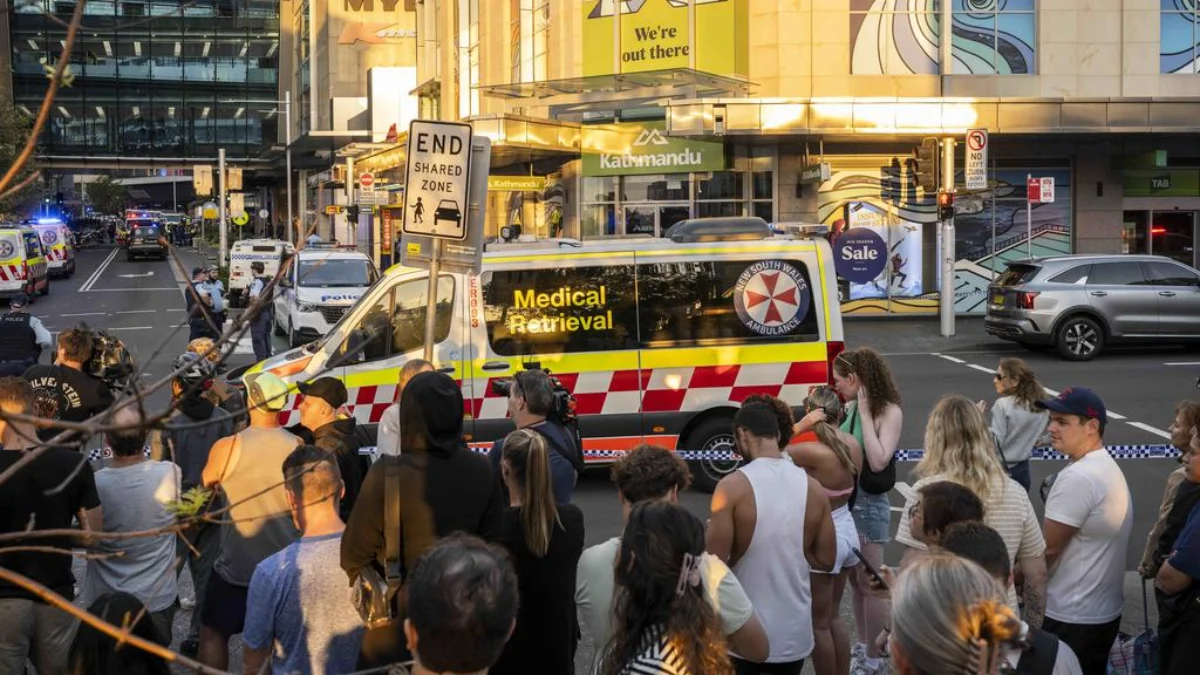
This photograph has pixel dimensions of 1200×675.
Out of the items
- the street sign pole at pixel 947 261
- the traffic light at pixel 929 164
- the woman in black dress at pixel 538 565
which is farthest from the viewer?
the street sign pole at pixel 947 261

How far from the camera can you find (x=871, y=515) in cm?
768

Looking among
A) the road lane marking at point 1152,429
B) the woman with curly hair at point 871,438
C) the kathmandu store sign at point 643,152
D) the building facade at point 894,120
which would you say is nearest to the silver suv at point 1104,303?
the building facade at point 894,120

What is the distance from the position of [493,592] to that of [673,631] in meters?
0.82

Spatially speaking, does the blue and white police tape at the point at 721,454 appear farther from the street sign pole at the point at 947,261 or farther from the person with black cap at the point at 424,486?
the street sign pole at the point at 947,261

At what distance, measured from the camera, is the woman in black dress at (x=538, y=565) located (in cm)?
488

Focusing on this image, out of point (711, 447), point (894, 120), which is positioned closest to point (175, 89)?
point (894, 120)

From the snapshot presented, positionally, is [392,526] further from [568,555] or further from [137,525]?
[137,525]

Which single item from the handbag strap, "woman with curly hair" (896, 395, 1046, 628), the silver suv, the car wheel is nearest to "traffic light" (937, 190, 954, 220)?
the silver suv

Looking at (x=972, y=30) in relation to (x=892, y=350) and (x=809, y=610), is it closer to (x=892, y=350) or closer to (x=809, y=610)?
(x=892, y=350)

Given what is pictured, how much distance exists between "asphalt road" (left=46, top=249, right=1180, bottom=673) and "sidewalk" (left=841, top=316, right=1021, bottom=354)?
0.70 ft

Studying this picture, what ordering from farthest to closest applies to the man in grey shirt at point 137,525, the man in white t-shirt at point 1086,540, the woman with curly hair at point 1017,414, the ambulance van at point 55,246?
the ambulance van at point 55,246
the woman with curly hair at point 1017,414
the man in grey shirt at point 137,525
the man in white t-shirt at point 1086,540

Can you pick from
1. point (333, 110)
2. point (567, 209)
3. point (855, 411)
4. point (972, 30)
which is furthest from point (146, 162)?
point (855, 411)

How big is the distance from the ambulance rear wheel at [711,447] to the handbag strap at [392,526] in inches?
303

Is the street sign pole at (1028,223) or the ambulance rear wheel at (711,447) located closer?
the ambulance rear wheel at (711,447)
